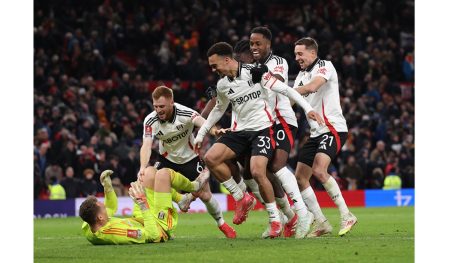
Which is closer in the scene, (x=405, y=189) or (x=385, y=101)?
(x=405, y=189)

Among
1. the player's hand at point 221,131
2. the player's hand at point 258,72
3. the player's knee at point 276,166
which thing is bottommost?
the player's knee at point 276,166

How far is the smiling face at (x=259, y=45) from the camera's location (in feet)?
35.8

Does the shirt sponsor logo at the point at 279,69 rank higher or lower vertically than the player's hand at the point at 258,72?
higher

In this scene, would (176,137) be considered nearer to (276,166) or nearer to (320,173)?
(276,166)

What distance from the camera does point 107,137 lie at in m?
22.0

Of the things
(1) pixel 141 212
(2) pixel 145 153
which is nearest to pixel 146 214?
(1) pixel 141 212

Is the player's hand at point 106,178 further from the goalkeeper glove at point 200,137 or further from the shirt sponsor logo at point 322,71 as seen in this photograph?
the shirt sponsor logo at point 322,71

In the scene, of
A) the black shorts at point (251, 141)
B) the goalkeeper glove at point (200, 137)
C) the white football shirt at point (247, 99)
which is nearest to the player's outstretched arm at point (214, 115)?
the goalkeeper glove at point (200, 137)

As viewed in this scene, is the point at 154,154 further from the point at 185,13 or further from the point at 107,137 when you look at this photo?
the point at 185,13

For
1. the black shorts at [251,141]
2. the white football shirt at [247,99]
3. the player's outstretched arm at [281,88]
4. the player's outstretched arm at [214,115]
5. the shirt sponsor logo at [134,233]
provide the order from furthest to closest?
the player's outstretched arm at [214,115] → the white football shirt at [247,99] → the black shorts at [251,141] → the player's outstretched arm at [281,88] → the shirt sponsor logo at [134,233]

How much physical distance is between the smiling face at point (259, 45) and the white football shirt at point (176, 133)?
104 centimetres

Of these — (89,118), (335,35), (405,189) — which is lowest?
(405,189)
